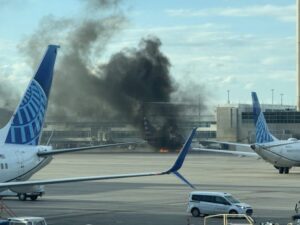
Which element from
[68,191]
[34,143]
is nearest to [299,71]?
[68,191]

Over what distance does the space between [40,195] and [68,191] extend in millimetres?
8278

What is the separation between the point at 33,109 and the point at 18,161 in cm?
292

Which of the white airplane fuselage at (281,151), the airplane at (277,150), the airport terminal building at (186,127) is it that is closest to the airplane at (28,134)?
the white airplane fuselage at (281,151)

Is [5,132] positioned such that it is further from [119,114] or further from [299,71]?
[299,71]

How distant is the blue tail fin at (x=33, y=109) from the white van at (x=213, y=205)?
34.9 ft

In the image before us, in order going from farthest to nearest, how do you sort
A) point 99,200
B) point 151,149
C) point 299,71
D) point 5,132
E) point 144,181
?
point 299,71, point 151,149, point 144,181, point 99,200, point 5,132

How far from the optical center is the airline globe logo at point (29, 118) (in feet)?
128

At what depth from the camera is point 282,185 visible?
68938mm

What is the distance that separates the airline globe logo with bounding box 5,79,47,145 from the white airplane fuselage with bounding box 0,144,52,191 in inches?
17.4

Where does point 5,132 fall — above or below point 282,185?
above

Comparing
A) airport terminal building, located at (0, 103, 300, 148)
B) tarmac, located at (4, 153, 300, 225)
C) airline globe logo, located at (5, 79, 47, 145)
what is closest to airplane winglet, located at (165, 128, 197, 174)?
tarmac, located at (4, 153, 300, 225)

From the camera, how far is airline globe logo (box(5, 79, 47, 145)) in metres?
39.1

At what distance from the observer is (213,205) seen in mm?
45375

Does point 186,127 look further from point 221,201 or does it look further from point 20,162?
point 20,162
